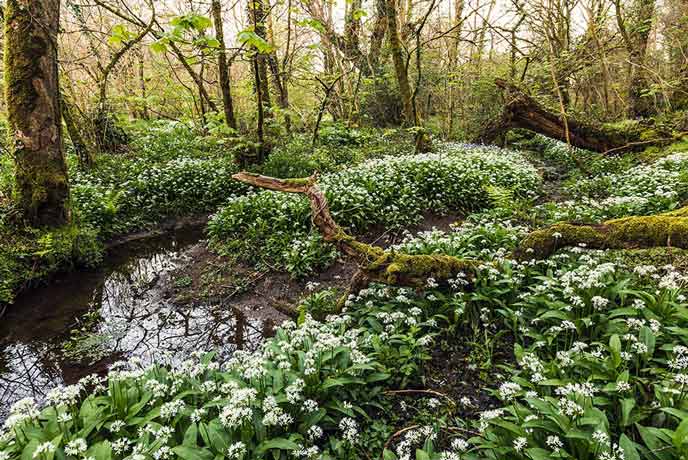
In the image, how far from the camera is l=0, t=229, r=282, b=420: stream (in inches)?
196

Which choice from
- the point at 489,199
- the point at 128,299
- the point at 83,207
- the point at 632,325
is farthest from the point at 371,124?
the point at 632,325

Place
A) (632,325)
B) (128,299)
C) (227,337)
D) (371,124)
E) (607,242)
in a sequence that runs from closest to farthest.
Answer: (632,325)
(607,242)
(227,337)
(128,299)
(371,124)

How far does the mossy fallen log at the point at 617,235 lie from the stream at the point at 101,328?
4.04 meters

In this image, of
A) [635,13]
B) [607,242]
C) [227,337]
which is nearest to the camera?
[607,242]

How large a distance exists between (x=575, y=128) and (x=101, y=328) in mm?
12920

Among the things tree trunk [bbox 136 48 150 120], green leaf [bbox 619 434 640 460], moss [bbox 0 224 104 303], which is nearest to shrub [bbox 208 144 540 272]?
moss [bbox 0 224 104 303]

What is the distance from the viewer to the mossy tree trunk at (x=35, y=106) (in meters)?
6.54

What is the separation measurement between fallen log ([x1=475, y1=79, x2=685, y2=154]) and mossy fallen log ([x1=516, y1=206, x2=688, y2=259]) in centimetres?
730

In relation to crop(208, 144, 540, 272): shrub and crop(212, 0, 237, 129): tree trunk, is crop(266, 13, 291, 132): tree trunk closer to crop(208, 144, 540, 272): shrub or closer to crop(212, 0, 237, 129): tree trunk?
crop(212, 0, 237, 129): tree trunk

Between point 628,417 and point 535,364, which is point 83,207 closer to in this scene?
point 535,364

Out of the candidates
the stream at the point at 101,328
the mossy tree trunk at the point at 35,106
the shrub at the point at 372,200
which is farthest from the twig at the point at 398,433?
the mossy tree trunk at the point at 35,106

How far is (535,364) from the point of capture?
9.91 ft

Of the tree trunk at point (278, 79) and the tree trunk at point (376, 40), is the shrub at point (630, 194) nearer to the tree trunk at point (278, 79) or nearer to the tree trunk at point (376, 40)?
the tree trunk at point (278, 79)

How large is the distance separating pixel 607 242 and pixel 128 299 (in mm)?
7445
